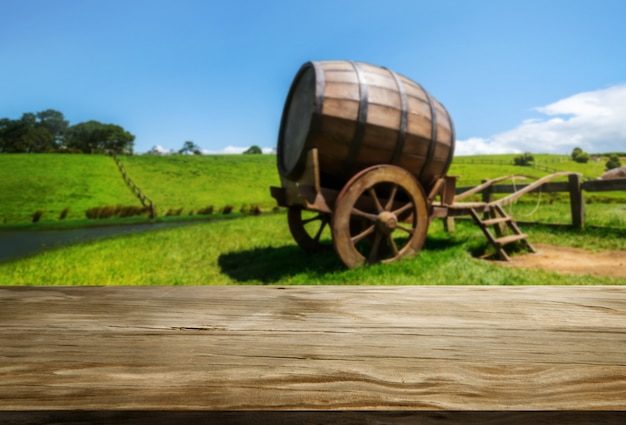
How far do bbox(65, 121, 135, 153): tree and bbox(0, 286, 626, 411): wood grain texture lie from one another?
44.5 metres

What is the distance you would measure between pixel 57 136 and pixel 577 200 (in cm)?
4479

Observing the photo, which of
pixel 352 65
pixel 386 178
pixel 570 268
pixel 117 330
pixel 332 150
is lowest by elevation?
pixel 570 268

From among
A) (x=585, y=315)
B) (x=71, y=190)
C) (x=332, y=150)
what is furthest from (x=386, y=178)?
(x=71, y=190)

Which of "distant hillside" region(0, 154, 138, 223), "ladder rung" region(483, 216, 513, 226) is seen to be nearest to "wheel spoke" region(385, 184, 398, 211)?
"ladder rung" region(483, 216, 513, 226)

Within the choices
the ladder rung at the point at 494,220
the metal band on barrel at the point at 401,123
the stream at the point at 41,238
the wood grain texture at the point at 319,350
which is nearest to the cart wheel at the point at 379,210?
the metal band on barrel at the point at 401,123

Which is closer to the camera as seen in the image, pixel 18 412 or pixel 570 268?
pixel 18 412

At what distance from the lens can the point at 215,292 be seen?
1057 mm

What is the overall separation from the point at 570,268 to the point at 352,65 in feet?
14.7

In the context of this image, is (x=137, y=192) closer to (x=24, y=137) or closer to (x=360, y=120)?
(x=24, y=137)

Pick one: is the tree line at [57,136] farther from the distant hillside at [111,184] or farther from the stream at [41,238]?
the stream at [41,238]

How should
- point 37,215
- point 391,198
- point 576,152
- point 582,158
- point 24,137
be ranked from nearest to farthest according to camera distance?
1. point 391,198
2. point 37,215
3. point 24,137
4. point 582,158
5. point 576,152

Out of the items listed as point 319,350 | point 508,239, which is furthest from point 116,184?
point 319,350

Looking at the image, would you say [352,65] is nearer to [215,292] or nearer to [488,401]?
[215,292]

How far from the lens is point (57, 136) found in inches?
1503
